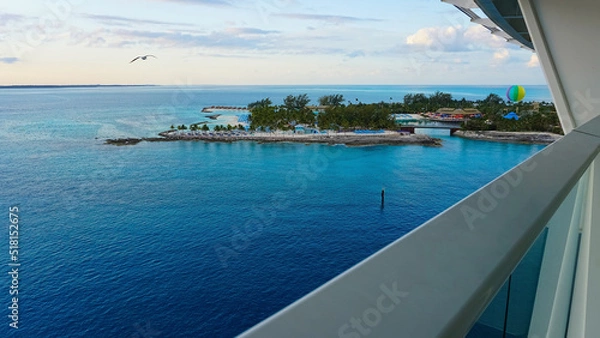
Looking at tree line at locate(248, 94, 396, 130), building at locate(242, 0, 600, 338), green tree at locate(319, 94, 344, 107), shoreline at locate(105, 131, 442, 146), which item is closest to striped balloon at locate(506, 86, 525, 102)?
shoreline at locate(105, 131, 442, 146)

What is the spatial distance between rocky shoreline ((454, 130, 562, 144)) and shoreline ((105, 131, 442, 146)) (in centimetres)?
456

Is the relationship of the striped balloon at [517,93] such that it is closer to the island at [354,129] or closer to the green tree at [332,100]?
the island at [354,129]

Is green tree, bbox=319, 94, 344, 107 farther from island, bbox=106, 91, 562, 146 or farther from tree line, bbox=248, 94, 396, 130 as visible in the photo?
tree line, bbox=248, 94, 396, 130

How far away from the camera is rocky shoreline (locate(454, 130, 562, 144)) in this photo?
116ft

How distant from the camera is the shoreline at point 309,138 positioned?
116 ft

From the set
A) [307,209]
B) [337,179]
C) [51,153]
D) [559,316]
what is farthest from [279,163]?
[559,316]

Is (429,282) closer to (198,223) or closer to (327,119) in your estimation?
(198,223)

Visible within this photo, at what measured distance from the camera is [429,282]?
0.40 metres

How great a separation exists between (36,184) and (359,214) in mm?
19094

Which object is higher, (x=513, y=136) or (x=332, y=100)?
(x=332, y=100)

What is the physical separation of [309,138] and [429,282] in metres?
36.5

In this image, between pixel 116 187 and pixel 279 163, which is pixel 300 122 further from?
pixel 116 187

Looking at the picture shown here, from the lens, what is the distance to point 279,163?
93.4ft

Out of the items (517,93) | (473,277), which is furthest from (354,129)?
(473,277)
